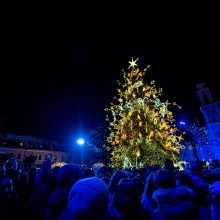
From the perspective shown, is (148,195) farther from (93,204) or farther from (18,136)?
(18,136)

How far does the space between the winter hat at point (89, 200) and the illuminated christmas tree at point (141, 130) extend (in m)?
12.6

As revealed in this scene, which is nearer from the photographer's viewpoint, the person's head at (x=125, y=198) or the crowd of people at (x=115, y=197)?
the crowd of people at (x=115, y=197)

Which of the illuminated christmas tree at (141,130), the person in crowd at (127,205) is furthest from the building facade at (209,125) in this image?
the person in crowd at (127,205)

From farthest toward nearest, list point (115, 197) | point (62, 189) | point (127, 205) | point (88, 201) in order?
point (115, 197)
point (127, 205)
point (62, 189)
point (88, 201)

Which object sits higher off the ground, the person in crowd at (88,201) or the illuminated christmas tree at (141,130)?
the illuminated christmas tree at (141,130)

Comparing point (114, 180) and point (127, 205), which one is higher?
point (114, 180)

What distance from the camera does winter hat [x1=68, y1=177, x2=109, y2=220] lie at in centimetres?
212

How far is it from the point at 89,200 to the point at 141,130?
43.4ft

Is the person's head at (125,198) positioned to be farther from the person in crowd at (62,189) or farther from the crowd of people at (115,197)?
the person in crowd at (62,189)

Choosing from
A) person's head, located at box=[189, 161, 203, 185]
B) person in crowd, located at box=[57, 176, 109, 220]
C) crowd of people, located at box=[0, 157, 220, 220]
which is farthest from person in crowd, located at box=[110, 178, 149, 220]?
person's head, located at box=[189, 161, 203, 185]

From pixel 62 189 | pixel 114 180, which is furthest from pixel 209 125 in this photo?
pixel 62 189

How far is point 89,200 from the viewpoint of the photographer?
7.01ft

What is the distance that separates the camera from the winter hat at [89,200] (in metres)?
2.12

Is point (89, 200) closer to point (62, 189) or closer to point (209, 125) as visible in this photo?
point (62, 189)
